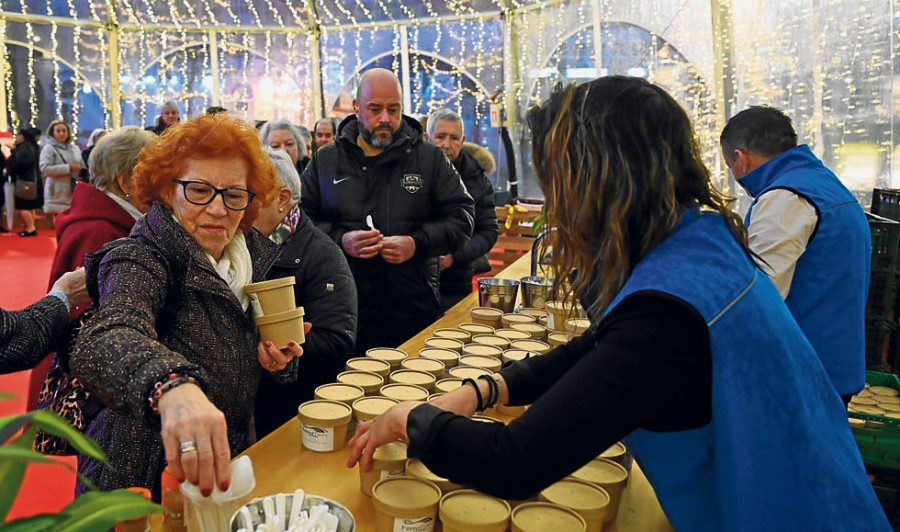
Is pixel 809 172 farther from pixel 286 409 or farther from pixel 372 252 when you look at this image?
pixel 286 409

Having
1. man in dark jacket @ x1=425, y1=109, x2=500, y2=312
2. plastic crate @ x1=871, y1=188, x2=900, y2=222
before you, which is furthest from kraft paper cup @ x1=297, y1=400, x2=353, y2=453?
plastic crate @ x1=871, y1=188, x2=900, y2=222

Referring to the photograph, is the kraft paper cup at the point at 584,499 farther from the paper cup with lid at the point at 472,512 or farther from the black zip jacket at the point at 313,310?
the black zip jacket at the point at 313,310

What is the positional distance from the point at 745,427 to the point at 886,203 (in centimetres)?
399

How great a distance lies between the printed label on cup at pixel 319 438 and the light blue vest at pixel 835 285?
1.95 m

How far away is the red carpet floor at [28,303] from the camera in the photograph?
9.35 ft

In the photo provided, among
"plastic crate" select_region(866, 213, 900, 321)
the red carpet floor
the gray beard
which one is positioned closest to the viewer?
the red carpet floor

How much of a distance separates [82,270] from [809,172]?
274 centimetres

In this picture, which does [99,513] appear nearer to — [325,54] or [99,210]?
[99,210]

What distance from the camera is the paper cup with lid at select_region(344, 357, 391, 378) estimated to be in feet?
6.01

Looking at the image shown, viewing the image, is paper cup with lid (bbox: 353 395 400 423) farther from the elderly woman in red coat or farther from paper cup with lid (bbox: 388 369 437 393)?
the elderly woman in red coat

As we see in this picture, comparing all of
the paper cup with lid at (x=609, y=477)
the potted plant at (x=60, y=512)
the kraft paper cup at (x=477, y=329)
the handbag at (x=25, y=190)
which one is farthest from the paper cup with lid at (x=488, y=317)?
the handbag at (x=25, y=190)

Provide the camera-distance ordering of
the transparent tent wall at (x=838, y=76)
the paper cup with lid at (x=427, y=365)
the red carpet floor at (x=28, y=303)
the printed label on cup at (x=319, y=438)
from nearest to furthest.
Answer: the printed label on cup at (x=319, y=438)
the paper cup with lid at (x=427, y=365)
the red carpet floor at (x=28, y=303)
the transparent tent wall at (x=838, y=76)

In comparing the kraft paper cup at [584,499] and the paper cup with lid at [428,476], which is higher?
the paper cup with lid at [428,476]

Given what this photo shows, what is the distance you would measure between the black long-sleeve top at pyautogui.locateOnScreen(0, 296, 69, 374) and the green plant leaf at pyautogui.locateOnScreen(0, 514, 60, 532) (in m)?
1.31
